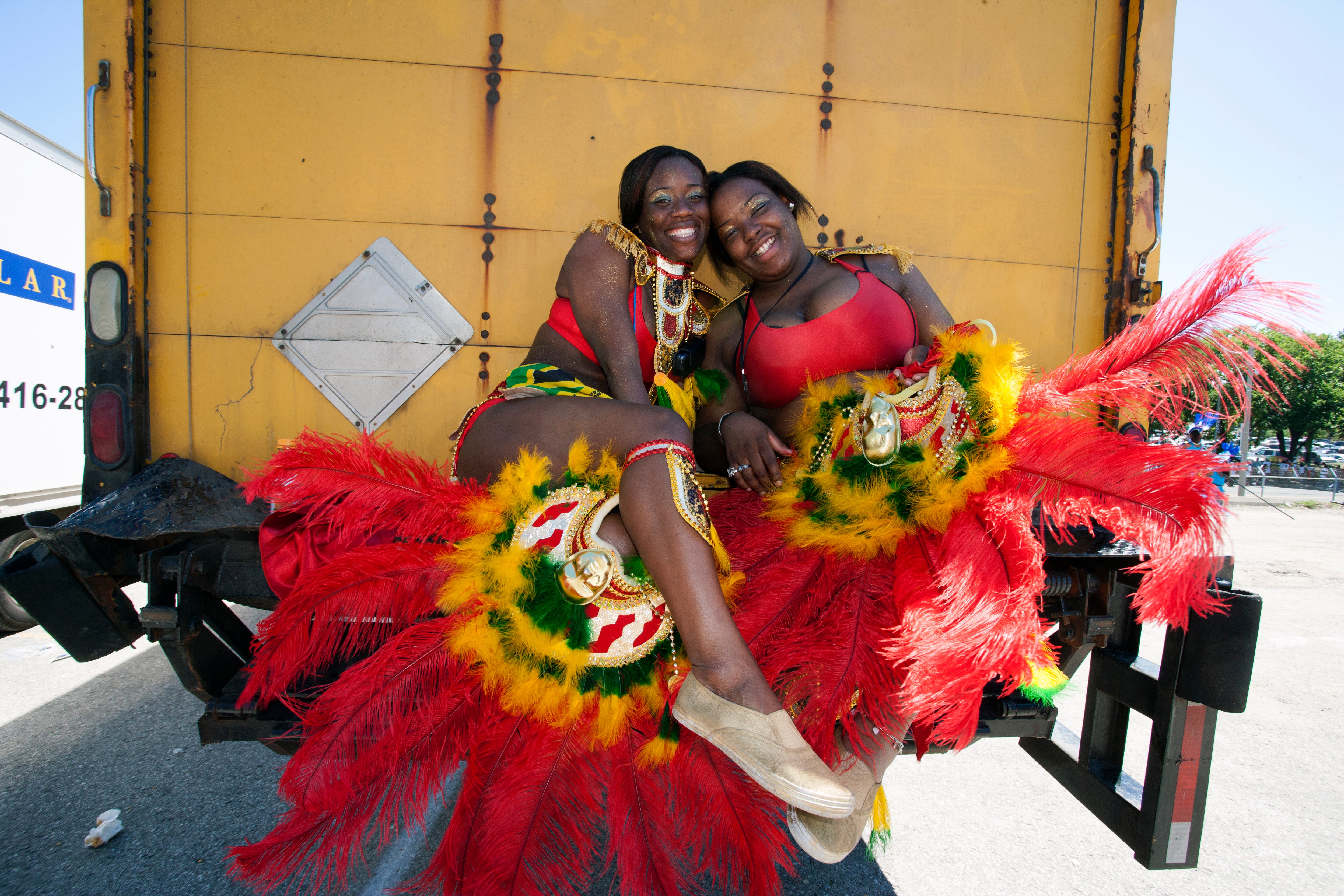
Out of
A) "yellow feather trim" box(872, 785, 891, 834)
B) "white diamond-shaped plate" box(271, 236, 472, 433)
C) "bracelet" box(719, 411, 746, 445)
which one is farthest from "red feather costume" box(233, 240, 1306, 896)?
"white diamond-shaped plate" box(271, 236, 472, 433)

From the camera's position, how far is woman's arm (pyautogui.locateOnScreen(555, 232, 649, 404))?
1.93m

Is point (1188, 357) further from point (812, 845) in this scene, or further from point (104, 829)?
point (104, 829)

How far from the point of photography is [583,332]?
6.55ft

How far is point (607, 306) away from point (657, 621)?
0.90 m

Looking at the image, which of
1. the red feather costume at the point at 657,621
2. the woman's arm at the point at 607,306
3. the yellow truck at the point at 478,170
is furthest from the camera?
the yellow truck at the point at 478,170

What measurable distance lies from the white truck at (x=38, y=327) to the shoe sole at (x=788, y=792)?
424cm

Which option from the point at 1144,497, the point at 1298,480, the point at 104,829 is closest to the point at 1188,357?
the point at 1144,497

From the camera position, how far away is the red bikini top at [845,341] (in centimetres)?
206

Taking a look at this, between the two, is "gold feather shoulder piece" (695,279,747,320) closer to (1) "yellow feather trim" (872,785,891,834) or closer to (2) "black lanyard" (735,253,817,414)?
(2) "black lanyard" (735,253,817,414)

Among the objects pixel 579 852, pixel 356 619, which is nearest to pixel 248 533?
pixel 356 619

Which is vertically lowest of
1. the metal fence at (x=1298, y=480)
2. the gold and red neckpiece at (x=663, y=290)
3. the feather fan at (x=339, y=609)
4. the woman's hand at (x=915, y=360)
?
the metal fence at (x=1298, y=480)

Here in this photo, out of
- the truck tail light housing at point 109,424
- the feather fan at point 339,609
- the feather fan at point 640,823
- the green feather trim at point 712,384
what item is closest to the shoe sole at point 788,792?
the feather fan at point 640,823

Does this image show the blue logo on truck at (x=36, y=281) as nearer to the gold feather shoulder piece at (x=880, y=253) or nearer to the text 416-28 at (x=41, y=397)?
the text 416-28 at (x=41, y=397)

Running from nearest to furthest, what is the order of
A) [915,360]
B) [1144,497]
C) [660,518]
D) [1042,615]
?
[1144,497] → [660,518] → [1042,615] → [915,360]
